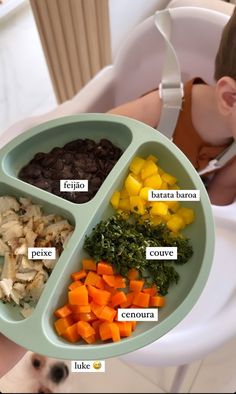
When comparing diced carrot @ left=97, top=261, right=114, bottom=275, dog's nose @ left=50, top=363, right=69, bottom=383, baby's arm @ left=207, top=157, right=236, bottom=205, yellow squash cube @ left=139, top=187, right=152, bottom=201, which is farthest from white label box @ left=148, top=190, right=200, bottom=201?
dog's nose @ left=50, top=363, right=69, bottom=383

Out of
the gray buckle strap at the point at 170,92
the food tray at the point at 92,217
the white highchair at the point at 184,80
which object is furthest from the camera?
the gray buckle strap at the point at 170,92

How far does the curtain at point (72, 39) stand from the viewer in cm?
79

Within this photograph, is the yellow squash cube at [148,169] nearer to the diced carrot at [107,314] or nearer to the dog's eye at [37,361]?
the diced carrot at [107,314]

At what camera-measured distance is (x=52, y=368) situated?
788 mm

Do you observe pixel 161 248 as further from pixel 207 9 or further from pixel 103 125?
pixel 207 9

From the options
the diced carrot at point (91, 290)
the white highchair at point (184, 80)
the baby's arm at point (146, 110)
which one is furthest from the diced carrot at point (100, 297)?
the baby's arm at point (146, 110)

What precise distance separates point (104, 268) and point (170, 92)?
34 cm

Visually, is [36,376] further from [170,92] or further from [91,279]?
[170,92]

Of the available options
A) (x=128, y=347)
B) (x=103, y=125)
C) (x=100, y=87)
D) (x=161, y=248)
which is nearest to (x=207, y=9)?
(x=100, y=87)

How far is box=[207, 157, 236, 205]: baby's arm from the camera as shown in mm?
837

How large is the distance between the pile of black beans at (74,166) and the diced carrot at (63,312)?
0.45ft

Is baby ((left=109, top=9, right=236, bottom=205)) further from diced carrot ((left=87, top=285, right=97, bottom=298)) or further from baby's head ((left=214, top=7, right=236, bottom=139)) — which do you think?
diced carrot ((left=87, top=285, right=97, bottom=298))

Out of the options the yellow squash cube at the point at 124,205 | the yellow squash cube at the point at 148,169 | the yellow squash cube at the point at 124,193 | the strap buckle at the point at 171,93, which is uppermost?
the strap buckle at the point at 171,93

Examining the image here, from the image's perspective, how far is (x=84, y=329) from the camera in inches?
23.0
